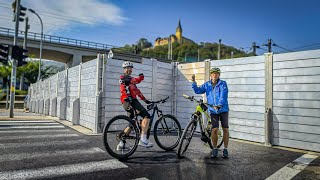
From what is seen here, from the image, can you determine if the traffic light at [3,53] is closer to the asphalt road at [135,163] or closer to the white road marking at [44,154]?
the asphalt road at [135,163]

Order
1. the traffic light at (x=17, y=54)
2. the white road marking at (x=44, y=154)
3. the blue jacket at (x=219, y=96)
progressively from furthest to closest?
1. the traffic light at (x=17, y=54)
2. the blue jacket at (x=219, y=96)
3. the white road marking at (x=44, y=154)

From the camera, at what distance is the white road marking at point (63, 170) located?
12.4 ft

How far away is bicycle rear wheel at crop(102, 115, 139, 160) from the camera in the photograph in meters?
4.94

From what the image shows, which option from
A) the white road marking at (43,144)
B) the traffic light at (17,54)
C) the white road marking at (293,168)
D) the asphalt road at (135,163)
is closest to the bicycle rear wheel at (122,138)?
the asphalt road at (135,163)

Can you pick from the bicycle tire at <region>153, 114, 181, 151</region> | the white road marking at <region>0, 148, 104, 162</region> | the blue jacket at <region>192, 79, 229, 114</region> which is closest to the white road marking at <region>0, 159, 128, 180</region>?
the white road marking at <region>0, 148, 104, 162</region>

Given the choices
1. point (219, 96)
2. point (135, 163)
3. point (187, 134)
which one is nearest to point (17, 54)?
point (135, 163)

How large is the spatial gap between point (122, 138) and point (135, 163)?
718 millimetres

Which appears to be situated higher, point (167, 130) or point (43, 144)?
point (167, 130)

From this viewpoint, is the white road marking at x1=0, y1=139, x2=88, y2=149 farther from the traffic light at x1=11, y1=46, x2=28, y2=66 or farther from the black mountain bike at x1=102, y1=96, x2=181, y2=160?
the traffic light at x1=11, y1=46, x2=28, y2=66

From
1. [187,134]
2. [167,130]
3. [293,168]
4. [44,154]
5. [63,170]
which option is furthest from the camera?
[167,130]

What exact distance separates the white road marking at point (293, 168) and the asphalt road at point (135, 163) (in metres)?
0.06

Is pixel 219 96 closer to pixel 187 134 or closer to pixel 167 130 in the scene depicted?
pixel 187 134

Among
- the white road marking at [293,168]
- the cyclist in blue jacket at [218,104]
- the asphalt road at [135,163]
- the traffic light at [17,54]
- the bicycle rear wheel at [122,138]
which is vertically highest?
the traffic light at [17,54]

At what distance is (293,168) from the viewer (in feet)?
15.2
